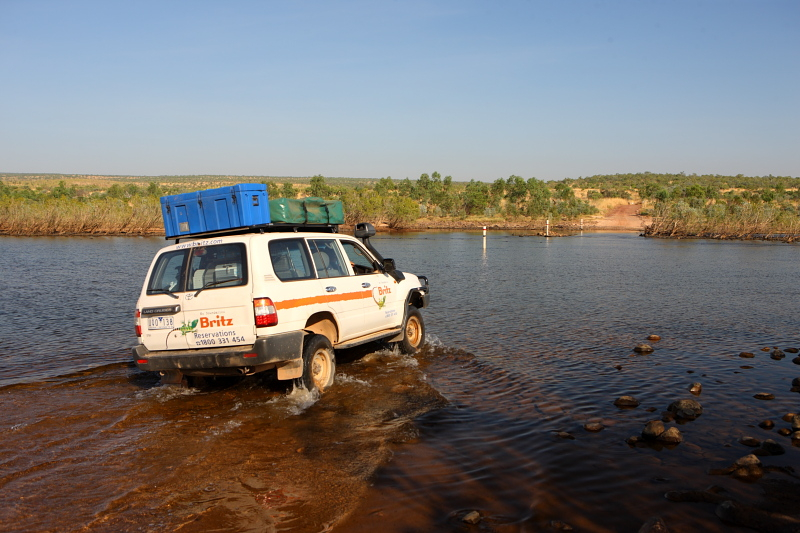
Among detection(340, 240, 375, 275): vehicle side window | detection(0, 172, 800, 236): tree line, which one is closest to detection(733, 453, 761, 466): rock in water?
detection(340, 240, 375, 275): vehicle side window

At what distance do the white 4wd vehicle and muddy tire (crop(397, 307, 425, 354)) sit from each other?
1.96 metres

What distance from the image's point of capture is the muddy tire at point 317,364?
7.28 m

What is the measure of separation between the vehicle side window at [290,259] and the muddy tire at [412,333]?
8.60ft

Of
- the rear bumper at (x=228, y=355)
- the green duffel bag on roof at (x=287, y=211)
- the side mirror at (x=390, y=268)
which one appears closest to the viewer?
the rear bumper at (x=228, y=355)

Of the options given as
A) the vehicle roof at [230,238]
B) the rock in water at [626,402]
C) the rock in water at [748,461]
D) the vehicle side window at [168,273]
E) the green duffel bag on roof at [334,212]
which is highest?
the green duffel bag on roof at [334,212]

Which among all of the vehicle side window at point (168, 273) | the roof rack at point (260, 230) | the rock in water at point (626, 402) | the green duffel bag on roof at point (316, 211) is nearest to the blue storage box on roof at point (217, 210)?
the roof rack at point (260, 230)

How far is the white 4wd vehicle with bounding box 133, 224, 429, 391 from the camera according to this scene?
6730mm

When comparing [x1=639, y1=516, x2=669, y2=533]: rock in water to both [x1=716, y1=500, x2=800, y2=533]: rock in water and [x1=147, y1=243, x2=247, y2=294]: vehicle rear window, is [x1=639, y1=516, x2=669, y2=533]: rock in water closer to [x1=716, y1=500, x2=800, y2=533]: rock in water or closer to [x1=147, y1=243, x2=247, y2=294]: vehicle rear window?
[x1=716, y1=500, x2=800, y2=533]: rock in water

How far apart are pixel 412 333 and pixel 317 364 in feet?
9.24

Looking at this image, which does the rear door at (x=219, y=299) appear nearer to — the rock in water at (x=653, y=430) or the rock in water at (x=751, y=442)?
the rock in water at (x=653, y=430)

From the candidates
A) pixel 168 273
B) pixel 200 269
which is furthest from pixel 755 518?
pixel 168 273

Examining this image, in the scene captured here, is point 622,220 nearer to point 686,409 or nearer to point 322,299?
point 686,409

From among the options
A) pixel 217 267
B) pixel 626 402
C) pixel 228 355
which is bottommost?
pixel 626 402

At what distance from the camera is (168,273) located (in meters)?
7.21
